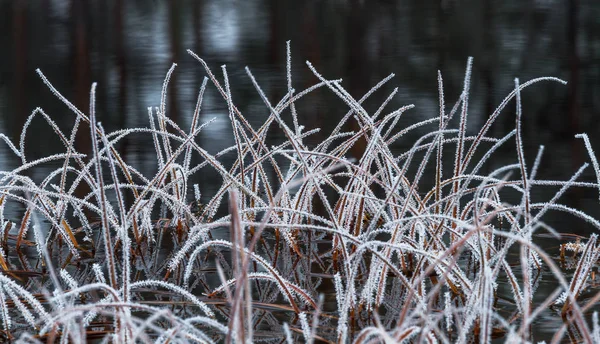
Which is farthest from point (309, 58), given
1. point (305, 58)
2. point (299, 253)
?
point (299, 253)

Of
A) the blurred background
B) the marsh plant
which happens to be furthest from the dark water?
the marsh plant

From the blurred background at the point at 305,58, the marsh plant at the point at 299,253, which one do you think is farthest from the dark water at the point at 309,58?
the marsh plant at the point at 299,253

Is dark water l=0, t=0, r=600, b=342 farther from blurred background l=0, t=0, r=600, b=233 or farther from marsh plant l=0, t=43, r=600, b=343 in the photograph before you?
marsh plant l=0, t=43, r=600, b=343

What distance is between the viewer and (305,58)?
24.1 feet

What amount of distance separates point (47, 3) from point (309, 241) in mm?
11376

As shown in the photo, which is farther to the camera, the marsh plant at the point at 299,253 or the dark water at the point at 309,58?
the dark water at the point at 309,58

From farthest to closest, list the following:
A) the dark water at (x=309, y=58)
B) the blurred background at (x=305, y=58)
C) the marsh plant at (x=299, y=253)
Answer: the blurred background at (x=305, y=58) → the dark water at (x=309, y=58) → the marsh plant at (x=299, y=253)

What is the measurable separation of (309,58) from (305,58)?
2.3 inches

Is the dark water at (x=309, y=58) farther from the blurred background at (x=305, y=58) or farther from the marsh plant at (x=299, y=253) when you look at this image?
the marsh plant at (x=299, y=253)

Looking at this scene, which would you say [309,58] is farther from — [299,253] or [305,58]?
[299,253]

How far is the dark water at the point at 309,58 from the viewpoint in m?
4.12

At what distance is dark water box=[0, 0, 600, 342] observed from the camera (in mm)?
4117

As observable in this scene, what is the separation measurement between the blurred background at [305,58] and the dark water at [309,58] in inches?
0.6

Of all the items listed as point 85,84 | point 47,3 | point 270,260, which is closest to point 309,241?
point 270,260
